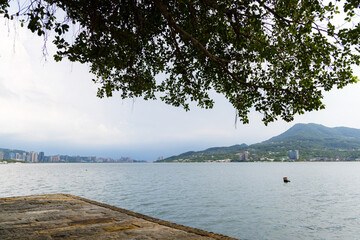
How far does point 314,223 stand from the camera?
74.5 ft

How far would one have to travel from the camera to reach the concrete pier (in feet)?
16.4

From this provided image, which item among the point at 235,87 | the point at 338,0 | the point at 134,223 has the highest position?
the point at 338,0

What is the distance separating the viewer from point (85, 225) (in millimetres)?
5805

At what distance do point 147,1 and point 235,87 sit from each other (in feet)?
15.0

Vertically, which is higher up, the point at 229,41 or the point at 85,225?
the point at 229,41

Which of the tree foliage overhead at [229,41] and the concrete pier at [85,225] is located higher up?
the tree foliage overhead at [229,41]

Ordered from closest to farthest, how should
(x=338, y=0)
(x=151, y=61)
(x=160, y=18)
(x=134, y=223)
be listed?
(x=134, y=223)
(x=338, y=0)
(x=160, y=18)
(x=151, y=61)

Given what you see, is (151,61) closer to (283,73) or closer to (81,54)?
(81,54)

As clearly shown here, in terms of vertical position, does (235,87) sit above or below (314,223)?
above

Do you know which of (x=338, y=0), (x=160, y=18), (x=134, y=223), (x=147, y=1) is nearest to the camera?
(x=134, y=223)

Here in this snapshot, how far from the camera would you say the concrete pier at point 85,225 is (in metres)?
5.00

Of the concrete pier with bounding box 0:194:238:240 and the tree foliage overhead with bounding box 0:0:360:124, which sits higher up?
the tree foliage overhead with bounding box 0:0:360:124

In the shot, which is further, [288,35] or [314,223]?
[314,223]

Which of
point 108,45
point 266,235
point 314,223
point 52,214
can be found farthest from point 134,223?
point 314,223
